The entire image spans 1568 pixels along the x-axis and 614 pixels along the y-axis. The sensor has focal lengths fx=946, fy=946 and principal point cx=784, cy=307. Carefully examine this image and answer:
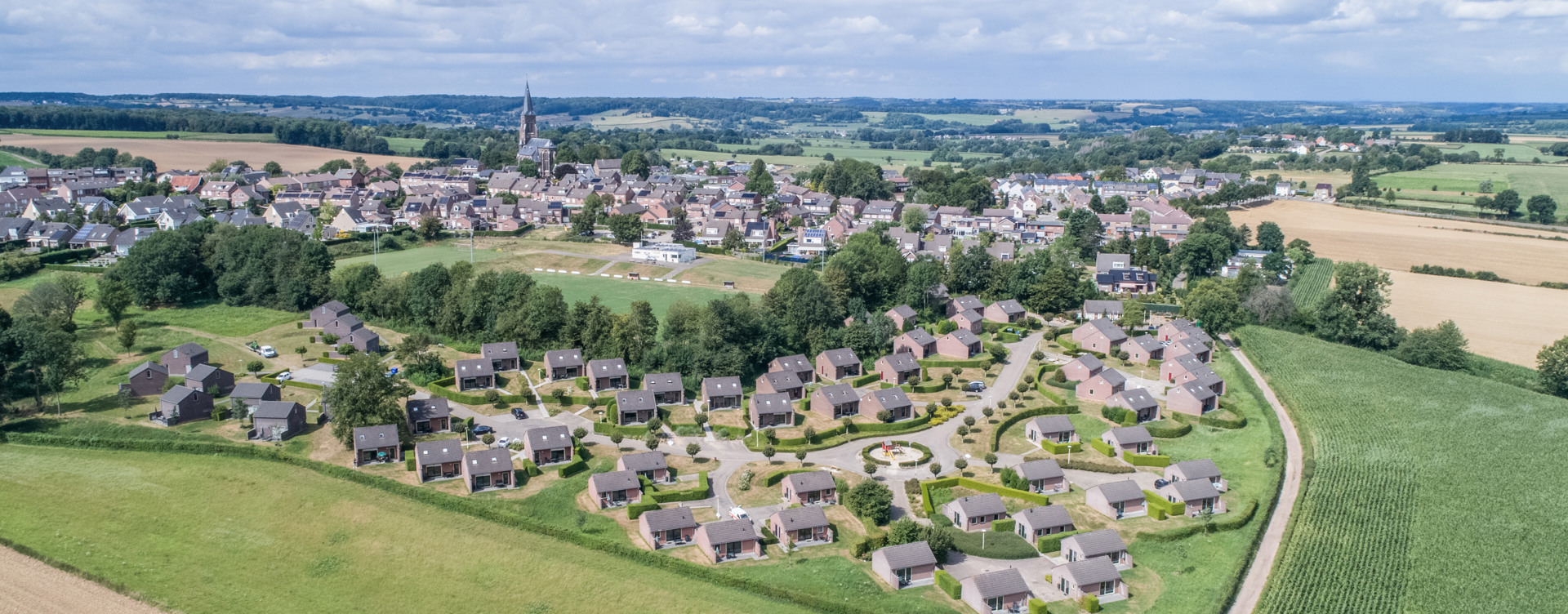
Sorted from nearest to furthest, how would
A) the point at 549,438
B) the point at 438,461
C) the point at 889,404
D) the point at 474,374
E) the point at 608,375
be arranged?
the point at 438,461
the point at 549,438
the point at 889,404
the point at 474,374
the point at 608,375

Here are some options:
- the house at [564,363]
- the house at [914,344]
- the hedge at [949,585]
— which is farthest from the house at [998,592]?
the house at [564,363]

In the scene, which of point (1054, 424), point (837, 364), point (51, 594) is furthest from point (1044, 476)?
point (51, 594)

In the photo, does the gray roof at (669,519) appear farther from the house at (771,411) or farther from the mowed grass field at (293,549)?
the house at (771,411)

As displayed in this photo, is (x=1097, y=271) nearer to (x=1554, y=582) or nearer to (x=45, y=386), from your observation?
(x=1554, y=582)

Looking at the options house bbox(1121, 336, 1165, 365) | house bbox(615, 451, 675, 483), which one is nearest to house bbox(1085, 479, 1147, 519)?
house bbox(615, 451, 675, 483)

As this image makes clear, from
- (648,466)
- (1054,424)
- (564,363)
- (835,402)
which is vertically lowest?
(648,466)

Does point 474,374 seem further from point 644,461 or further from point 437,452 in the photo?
point 644,461

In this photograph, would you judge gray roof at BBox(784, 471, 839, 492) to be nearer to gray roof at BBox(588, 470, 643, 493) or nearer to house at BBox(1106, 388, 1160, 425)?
gray roof at BBox(588, 470, 643, 493)
